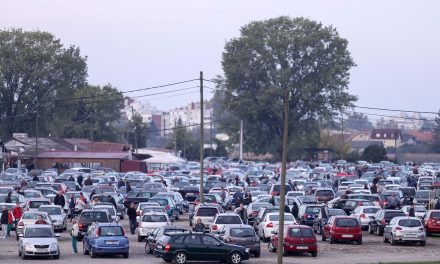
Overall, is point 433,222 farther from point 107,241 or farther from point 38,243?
point 38,243

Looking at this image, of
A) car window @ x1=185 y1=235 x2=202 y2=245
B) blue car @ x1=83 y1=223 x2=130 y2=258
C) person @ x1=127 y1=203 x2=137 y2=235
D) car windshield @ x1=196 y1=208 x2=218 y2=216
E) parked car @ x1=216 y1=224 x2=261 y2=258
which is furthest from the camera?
car windshield @ x1=196 y1=208 x2=218 y2=216

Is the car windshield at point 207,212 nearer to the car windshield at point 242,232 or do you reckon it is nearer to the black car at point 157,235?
the black car at point 157,235

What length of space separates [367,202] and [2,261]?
2461 centimetres

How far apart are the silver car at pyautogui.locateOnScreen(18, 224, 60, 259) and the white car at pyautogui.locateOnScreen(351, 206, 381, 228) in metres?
18.2

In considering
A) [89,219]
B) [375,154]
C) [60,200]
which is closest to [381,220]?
[89,219]

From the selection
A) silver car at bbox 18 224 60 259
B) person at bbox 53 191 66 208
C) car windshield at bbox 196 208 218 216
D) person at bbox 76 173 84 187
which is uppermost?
person at bbox 76 173 84 187

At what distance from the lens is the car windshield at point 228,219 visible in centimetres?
4482

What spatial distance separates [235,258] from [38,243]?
704 cm

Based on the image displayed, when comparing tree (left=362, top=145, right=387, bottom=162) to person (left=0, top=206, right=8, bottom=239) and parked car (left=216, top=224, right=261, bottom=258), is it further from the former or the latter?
parked car (left=216, top=224, right=261, bottom=258)

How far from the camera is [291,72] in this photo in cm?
12462

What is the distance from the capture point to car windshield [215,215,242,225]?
44819mm

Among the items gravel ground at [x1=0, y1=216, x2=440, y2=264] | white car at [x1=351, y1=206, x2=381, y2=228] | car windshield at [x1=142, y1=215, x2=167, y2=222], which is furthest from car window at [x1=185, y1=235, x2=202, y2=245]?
white car at [x1=351, y1=206, x2=381, y2=228]

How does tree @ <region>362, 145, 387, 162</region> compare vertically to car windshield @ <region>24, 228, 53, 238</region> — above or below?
above

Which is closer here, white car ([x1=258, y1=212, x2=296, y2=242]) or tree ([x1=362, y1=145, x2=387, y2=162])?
white car ([x1=258, y1=212, x2=296, y2=242])
